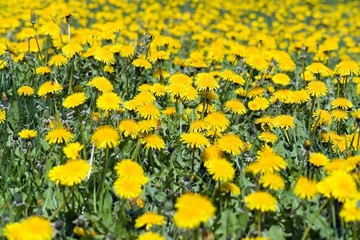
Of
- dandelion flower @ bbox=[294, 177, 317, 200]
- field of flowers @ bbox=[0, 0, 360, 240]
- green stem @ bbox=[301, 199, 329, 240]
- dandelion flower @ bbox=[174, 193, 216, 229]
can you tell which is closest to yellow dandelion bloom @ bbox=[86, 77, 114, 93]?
field of flowers @ bbox=[0, 0, 360, 240]

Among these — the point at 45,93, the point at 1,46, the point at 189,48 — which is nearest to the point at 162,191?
the point at 45,93

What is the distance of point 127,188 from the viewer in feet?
7.20

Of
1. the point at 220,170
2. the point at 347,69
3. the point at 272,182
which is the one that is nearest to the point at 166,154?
the point at 220,170

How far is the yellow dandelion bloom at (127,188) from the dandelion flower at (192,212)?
22cm

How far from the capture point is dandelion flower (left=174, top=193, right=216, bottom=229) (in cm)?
191

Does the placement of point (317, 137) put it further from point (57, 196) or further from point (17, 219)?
point (17, 219)

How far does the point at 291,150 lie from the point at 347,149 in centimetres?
37

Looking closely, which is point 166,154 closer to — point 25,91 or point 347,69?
point 25,91

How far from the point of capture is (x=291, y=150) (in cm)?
329

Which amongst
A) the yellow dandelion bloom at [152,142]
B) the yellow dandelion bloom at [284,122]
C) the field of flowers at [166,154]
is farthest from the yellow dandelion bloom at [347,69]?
the yellow dandelion bloom at [152,142]

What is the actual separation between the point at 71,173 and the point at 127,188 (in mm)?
244

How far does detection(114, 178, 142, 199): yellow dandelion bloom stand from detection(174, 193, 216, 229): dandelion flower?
0.73 feet

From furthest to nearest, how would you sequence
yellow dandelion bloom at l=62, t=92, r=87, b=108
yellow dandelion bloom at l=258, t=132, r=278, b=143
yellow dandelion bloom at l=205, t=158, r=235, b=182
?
yellow dandelion bloom at l=258, t=132, r=278, b=143, yellow dandelion bloom at l=62, t=92, r=87, b=108, yellow dandelion bloom at l=205, t=158, r=235, b=182

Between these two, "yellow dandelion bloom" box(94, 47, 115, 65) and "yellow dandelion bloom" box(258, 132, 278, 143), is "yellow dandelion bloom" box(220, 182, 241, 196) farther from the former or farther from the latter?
"yellow dandelion bloom" box(94, 47, 115, 65)
